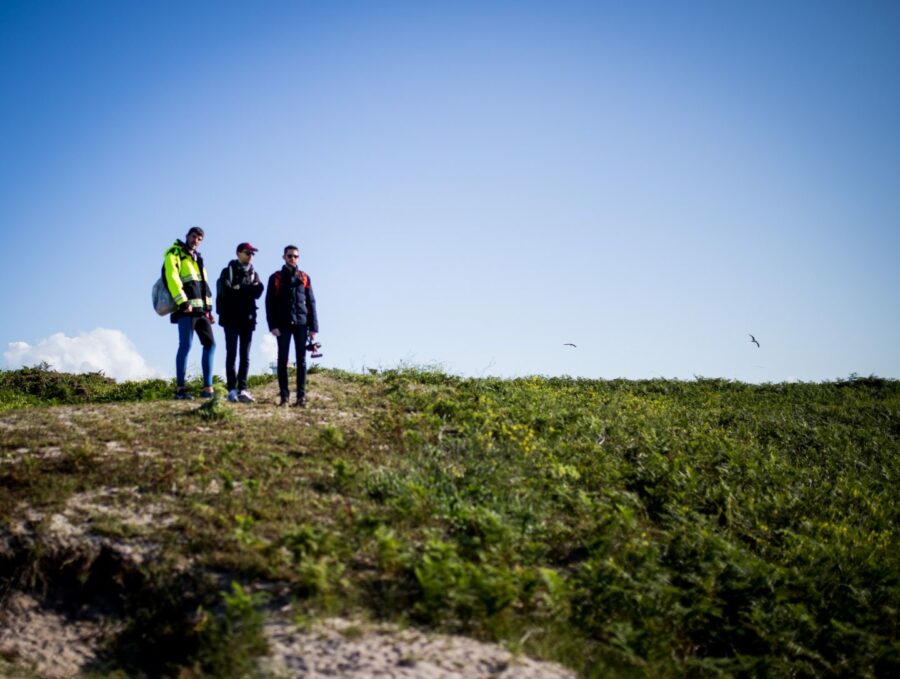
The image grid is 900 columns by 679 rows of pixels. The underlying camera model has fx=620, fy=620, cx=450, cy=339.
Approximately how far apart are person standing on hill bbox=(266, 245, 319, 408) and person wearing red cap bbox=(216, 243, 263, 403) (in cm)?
91

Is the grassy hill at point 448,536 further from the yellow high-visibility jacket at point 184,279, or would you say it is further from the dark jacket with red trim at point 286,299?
the yellow high-visibility jacket at point 184,279

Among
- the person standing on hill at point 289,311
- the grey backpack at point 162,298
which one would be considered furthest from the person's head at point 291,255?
the grey backpack at point 162,298

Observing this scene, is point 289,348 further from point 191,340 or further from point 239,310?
point 191,340

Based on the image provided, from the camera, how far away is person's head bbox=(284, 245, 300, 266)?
39.0 ft

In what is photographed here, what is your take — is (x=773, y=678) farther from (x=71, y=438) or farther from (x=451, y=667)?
(x=71, y=438)

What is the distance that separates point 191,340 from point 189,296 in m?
0.87

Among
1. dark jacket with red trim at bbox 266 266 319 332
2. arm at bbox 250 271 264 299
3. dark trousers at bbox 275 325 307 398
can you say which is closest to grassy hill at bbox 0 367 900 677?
dark trousers at bbox 275 325 307 398

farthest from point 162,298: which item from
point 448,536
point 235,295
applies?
point 448,536

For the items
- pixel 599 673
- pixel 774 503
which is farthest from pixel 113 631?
pixel 774 503

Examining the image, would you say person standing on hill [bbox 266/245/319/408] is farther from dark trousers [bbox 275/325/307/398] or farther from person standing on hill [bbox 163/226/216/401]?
person standing on hill [bbox 163/226/216/401]

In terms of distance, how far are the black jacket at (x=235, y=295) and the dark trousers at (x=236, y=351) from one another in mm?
124

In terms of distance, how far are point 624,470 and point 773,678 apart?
4.41 m

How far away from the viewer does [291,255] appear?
38.9ft

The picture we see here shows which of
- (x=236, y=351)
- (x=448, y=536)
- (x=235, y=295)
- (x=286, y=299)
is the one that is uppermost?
(x=235, y=295)
